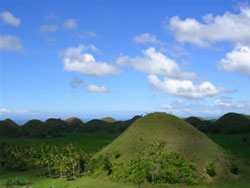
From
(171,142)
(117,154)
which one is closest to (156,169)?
(171,142)

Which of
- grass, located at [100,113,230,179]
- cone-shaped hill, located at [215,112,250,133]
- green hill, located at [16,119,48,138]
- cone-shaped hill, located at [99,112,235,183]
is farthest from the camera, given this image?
green hill, located at [16,119,48,138]

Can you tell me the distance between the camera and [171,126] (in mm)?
26281

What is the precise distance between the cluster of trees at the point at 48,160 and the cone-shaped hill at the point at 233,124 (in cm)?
4229

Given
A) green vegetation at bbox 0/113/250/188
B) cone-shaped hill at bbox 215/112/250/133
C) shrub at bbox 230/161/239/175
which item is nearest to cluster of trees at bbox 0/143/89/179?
green vegetation at bbox 0/113/250/188

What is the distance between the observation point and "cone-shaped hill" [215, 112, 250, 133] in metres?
57.4

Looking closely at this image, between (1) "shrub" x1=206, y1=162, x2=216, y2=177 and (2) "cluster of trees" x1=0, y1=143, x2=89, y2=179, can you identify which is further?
(2) "cluster of trees" x1=0, y1=143, x2=89, y2=179

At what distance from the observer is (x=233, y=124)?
60062mm

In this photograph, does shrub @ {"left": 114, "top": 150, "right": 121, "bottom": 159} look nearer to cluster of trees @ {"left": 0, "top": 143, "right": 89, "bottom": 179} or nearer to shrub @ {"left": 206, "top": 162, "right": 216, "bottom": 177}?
cluster of trees @ {"left": 0, "top": 143, "right": 89, "bottom": 179}

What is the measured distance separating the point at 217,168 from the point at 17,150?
2078 centimetres

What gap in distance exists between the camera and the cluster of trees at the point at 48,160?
23359 millimetres

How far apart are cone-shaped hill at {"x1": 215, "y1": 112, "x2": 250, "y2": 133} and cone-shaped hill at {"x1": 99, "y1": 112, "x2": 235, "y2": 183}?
3599cm

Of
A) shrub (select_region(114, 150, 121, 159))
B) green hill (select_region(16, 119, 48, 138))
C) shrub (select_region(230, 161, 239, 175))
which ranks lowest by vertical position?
shrub (select_region(230, 161, 239, 175))

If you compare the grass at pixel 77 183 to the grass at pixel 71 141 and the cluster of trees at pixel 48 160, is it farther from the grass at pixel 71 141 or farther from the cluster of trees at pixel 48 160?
the grass at pixel 71 141

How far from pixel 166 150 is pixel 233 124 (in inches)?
1683
